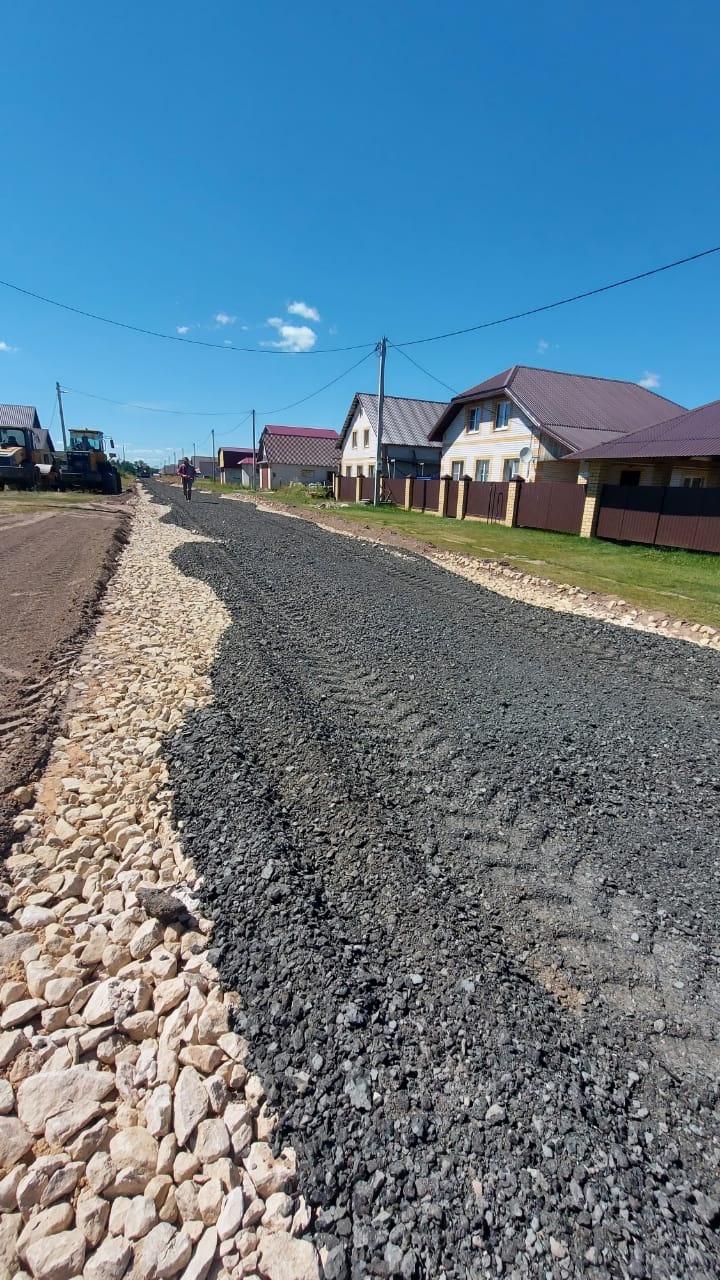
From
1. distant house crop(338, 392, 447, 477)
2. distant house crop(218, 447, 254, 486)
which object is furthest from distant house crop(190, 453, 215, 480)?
distant house crop(338, 392, 447, 477)

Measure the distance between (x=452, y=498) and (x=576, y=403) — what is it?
7.75 metres

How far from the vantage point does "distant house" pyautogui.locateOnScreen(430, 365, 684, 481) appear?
2519cm

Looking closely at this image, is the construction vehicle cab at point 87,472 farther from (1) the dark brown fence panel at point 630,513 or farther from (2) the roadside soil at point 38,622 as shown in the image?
(1) the dark brown fence panel at point 630,513

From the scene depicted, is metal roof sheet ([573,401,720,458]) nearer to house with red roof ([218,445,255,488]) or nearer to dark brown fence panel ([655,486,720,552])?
dark brown fence panel ([655,486,720,552])

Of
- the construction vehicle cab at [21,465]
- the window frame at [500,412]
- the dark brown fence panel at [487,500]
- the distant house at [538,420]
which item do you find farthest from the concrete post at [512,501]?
the construction vehicle cab at [21,465]

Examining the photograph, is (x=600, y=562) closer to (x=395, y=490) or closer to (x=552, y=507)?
(x=552, y=507)

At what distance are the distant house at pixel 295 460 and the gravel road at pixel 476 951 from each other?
51254 millimetres

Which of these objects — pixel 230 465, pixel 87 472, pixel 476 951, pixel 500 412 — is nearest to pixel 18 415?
pixel 230 465

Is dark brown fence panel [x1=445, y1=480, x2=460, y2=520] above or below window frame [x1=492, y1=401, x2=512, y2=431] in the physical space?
below

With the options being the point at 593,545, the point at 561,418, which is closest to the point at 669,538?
the point at 593,545

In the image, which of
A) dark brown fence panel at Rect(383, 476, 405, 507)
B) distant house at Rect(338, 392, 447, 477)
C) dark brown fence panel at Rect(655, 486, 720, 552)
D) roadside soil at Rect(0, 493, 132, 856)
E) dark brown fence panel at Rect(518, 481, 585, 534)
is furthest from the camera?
distant house at Rect(338, 392, 447, 477)

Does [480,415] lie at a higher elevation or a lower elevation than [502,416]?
higher

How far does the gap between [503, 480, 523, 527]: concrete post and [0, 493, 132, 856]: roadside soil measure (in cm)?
1391

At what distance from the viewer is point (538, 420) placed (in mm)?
24828
